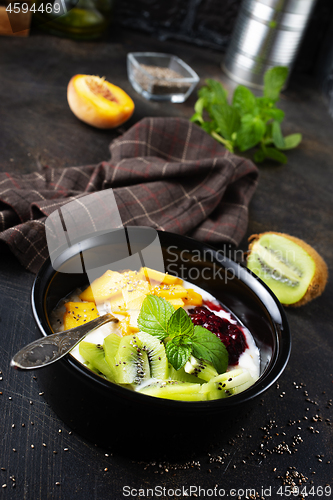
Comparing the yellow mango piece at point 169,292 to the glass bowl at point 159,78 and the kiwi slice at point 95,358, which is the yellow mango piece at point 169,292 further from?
the glass bowl at point 159,78

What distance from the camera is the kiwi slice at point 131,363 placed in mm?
717

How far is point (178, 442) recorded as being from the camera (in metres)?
0.70

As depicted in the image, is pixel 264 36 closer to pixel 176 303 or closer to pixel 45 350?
pixel 176 303

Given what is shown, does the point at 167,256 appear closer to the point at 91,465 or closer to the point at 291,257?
the point at 291,257

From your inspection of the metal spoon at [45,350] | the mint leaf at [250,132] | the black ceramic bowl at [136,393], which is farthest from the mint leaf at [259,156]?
the metal spoon at [45,350]

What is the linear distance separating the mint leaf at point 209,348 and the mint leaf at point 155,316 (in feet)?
0.19

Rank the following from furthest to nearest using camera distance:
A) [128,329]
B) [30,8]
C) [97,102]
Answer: [30,8] < [97,102] < [128,329]

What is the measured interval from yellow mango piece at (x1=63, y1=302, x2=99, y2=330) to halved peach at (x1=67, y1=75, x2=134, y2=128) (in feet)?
2.85

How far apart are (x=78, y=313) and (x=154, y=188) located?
516mm

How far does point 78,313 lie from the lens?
0.87 m

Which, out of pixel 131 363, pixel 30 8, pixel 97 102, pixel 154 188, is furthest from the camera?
pixel 30 8

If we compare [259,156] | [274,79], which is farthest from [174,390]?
[274,79]

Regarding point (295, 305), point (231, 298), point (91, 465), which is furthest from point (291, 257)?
point (91, 465)

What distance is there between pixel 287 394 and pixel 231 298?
23 centimetres
